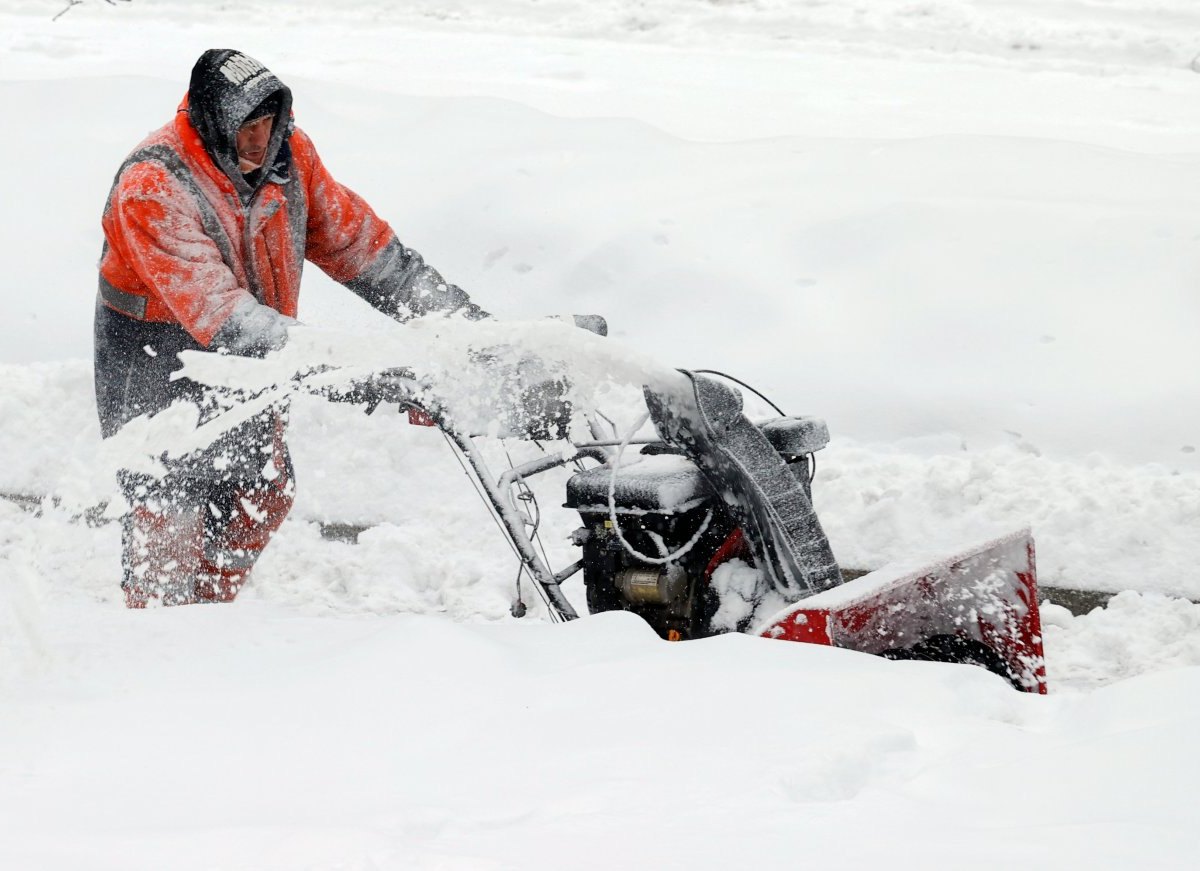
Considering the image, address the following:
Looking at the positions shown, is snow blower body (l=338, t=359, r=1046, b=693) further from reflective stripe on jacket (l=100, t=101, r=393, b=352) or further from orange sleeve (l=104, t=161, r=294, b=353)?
reflective stripe on jacket (l=100, t=101, r=393, b=352)

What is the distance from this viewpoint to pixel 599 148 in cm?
814

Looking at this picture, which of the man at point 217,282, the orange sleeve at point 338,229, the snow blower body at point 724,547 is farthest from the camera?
the orange sleeve at point 338,229

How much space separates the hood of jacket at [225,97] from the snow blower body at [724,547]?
0.84 meters

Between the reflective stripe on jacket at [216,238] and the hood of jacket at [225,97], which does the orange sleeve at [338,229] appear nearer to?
the reflective stripe on jacket at [216,238]

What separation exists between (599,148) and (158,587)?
16.9 ft

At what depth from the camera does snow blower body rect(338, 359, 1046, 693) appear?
113 inches

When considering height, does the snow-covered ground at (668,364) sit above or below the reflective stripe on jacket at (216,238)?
below

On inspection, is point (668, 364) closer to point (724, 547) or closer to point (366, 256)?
point (366, 256)

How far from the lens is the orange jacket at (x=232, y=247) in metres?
3.05

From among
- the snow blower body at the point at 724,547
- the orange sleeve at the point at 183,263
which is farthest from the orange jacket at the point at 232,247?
the snow blower body at the point at 724,547

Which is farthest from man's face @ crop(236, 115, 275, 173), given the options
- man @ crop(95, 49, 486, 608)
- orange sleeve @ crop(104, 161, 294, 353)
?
orange sleeve @ crop(104, 161, 294, 353)

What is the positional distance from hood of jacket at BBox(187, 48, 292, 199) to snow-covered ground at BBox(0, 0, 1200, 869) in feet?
2.85

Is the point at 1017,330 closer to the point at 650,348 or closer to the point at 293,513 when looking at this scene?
the point at 650,348

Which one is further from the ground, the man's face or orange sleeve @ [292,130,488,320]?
the man's face
